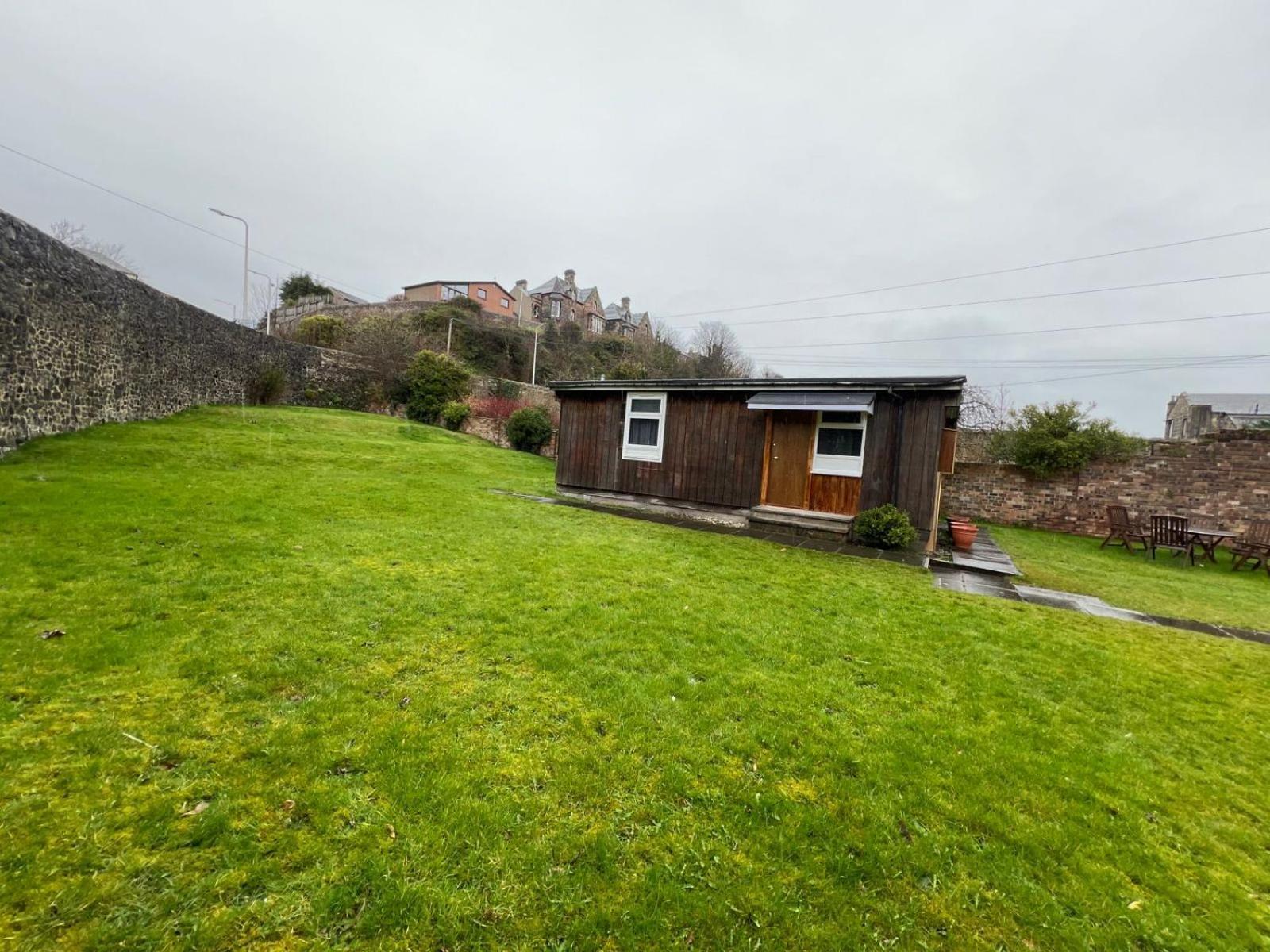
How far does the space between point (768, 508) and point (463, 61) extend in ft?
47.3

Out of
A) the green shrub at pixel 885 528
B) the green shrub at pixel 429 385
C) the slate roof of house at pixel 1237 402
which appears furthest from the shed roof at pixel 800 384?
the slate roof of house at pixel 1237 402

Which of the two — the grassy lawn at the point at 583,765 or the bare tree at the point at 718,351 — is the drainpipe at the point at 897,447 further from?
the bare tree at the point at 718,351

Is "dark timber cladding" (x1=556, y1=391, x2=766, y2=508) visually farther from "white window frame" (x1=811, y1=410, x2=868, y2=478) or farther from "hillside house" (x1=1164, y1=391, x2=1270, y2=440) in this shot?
"hillside house" (x1=1164, y1=391, x2=1270, y2=440)

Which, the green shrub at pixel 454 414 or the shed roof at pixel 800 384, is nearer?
the shed roof at pixel 800 384

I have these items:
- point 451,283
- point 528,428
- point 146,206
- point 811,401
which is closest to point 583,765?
point 811,401

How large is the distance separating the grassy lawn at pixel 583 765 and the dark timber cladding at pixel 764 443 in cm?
366

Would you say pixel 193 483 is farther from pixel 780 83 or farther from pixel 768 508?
pixel 780 83

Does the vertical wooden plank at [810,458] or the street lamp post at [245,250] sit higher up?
the street lamp post at [245,250]

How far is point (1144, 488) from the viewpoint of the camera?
37.5 feet

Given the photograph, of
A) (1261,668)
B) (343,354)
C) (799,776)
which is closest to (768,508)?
(1261,668)

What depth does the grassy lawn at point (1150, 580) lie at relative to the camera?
238 inches

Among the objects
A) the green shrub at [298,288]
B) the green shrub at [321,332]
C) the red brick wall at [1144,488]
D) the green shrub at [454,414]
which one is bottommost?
the red brick wall at [1144,488]

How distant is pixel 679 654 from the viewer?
354cm

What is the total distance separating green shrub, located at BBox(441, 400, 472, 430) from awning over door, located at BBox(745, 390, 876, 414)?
1556cm
